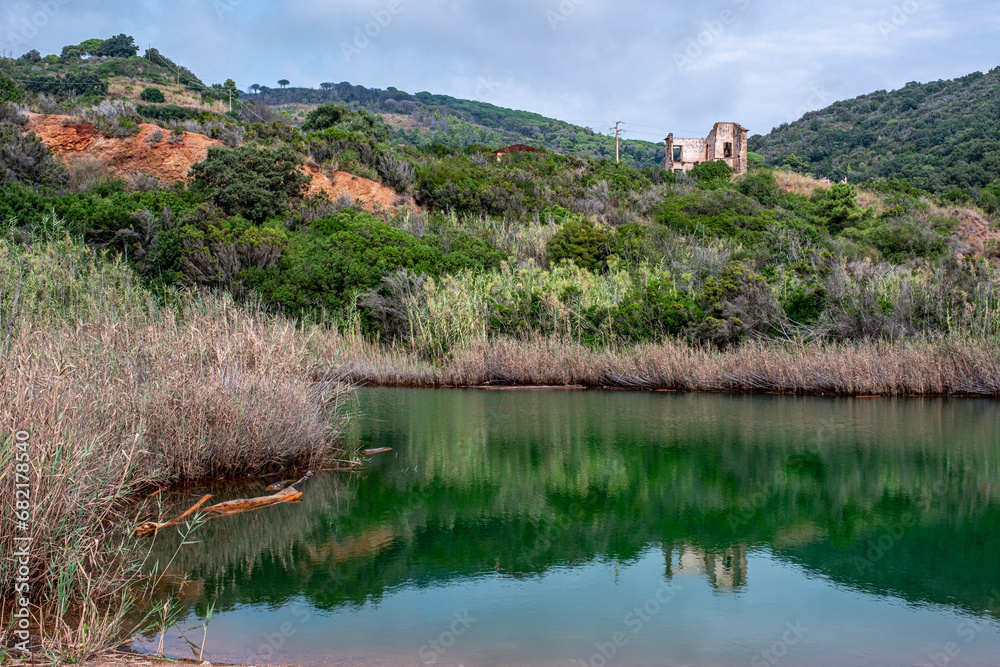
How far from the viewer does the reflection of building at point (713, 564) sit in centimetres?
522

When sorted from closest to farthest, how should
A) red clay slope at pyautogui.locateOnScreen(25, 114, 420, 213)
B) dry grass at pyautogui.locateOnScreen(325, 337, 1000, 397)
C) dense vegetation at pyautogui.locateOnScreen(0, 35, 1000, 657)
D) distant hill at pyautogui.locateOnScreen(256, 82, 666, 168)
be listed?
dense vegetation at pyautogui.locateOnScreen(0, 35, 1000, 657) → dry grass at pyautogui.locateOnScreen(325, 337, 1000, 397) → red clay slope at pyautogui.locateOnScreen(25, 114, 420, 213) → distant hill at pyautogui.locateOnScreen(256, 82, 666, 168)

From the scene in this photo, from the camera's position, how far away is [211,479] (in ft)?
24.6

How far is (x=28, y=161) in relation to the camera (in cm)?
2477

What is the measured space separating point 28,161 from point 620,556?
25.9 metres

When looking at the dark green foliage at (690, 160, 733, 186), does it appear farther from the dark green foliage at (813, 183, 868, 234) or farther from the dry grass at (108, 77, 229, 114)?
the dry grass at (108, 77, 229, 114)

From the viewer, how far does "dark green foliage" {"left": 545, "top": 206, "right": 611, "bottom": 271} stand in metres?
23.7

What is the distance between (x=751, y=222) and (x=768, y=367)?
1491 centimetres

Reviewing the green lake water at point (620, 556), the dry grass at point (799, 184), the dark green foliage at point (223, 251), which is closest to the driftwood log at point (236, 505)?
the green lake water at point (620, 556)

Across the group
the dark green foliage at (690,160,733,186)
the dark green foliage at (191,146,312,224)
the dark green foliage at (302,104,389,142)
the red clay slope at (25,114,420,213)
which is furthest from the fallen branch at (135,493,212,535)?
the dark green foliage at (690,160,733,186)

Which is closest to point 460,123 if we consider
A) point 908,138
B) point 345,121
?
point 908,138

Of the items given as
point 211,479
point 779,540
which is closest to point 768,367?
point 779,540

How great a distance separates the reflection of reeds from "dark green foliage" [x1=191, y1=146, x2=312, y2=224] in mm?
14858

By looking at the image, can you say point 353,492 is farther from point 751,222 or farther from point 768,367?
point 751,222

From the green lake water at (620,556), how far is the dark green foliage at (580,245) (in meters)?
13.8
